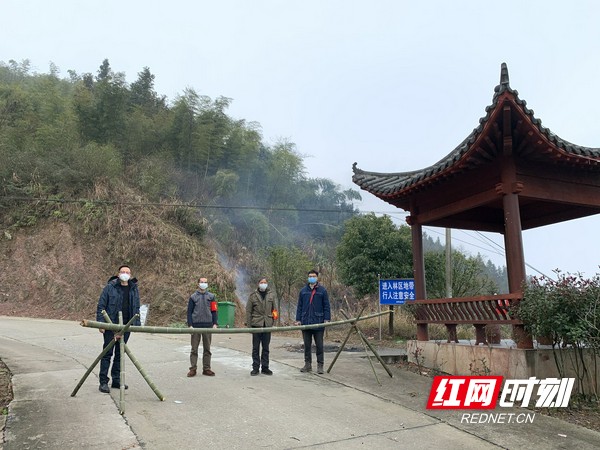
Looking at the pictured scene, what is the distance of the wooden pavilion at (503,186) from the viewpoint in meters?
6.16

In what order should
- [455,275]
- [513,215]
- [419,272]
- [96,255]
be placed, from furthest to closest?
[96,255] → [455,275] → [419,272] → [513,215]

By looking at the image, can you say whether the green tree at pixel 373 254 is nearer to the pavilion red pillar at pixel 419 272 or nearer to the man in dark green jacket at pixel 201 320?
the pavilion red pillar at pixel 419 272

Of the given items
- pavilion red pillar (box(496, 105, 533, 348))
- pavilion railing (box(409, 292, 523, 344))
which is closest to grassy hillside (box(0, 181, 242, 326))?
pavilion railing (box(409, 292, 523, 344))

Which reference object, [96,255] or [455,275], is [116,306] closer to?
[455,275]

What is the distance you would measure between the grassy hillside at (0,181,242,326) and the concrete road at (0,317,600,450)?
1151 cm

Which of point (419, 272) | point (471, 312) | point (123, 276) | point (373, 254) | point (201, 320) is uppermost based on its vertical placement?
point (373, 254)

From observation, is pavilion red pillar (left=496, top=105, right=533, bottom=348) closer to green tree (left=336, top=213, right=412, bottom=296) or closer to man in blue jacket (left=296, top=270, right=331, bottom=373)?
man in blue jacket (left=296, top=270, right=331, bottom=373)

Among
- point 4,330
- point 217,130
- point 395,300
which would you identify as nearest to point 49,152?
point 217,130

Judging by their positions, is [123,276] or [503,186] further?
[503,186]

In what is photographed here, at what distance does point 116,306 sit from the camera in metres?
5.70

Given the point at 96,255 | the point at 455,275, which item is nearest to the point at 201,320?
the point at 455,275

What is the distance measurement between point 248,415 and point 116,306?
2202mm

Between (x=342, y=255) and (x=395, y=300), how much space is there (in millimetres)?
3515

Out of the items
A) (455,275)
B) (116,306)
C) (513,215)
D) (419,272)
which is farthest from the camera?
(455,275)
